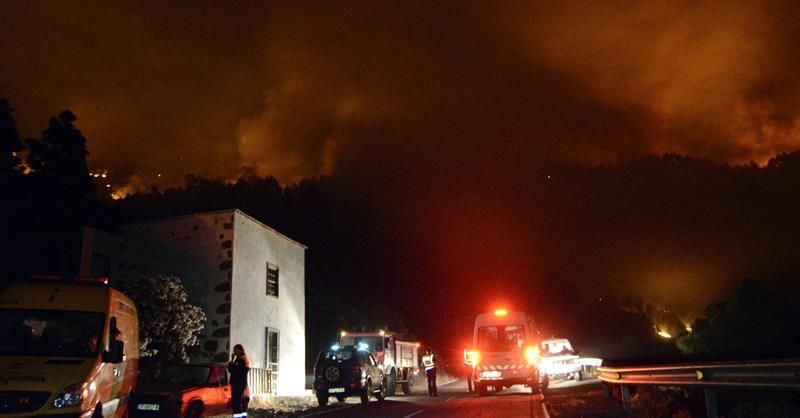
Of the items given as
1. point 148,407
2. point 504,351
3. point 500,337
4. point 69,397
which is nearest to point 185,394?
point 148,407

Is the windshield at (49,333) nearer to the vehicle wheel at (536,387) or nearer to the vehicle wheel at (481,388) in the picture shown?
the vehicle wheel at (481,388)

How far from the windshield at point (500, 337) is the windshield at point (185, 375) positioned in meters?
9.77

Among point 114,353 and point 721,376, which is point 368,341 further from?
point 721,376

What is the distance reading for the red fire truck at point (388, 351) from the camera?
81.0 feet

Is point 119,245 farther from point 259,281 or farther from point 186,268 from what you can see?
point 259,281

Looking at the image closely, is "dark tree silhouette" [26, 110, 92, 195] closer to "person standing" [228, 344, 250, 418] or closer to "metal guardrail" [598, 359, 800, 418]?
"person standing" [228, 344, 250, 418]

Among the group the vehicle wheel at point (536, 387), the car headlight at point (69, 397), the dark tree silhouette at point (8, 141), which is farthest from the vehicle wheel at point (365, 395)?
the dark tree silhouette at point (8, 141)

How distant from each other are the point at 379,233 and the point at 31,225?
55.8m

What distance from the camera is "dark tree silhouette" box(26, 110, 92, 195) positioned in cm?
2536

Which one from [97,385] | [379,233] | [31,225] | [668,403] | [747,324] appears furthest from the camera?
[747,324]

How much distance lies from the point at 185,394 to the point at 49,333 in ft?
13.9

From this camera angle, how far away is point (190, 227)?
69.9ft

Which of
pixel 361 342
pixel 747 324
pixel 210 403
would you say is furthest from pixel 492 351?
pixel 747 324

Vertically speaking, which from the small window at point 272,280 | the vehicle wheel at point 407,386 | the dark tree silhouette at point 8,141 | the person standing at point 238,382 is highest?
the dark tree silhouette at point 8,141
